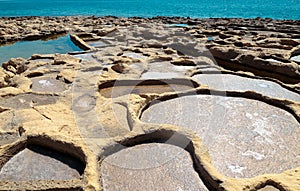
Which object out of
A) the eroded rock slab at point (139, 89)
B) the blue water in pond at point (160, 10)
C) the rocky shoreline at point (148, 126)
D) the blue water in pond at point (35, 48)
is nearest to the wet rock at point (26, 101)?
the rocky shoreline at point (148, 126)

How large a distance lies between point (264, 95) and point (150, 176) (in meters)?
3.04

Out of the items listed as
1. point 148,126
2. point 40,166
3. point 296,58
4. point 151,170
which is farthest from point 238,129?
point 296,58

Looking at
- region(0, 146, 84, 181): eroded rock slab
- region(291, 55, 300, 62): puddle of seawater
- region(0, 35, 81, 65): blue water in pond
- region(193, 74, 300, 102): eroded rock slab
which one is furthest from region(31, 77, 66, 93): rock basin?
region(291, 55, 300, 62): puddle of seawater

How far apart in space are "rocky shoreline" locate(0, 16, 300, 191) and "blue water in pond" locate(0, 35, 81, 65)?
3.21 m

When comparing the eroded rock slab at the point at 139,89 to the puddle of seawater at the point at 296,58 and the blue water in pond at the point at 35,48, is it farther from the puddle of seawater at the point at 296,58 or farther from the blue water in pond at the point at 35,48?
the blue water in pond at the point at 35,48

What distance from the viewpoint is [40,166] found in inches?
129

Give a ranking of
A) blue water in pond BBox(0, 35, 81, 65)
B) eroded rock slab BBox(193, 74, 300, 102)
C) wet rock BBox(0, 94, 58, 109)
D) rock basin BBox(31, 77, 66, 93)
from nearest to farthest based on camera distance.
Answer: wet rock BBox(0, 94, 58, 109) → eroded rock slab BBox(193, 74, 300, 102) → rock basin BBox(31, 77, 66, 93) → blue water in pond BBox(0, 35, 81, 65)

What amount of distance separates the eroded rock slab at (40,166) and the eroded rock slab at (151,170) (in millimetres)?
378

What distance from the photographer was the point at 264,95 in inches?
205

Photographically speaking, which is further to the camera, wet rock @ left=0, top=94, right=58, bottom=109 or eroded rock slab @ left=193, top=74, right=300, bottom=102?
eroded rock slab @ left=193, top=74, right=300, bottom=102

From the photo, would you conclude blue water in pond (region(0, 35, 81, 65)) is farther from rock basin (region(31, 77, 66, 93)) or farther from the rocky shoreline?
rock basin (region(31, 77, 66, 93))

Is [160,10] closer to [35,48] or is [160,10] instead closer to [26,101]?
[35,48]

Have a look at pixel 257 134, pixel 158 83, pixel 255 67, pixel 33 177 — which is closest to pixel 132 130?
pixel 33 177

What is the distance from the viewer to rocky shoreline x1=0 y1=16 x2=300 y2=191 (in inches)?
123
